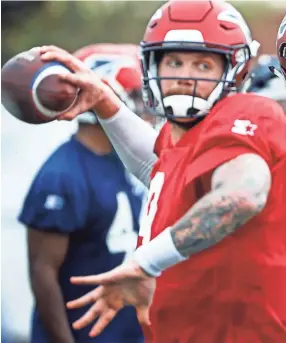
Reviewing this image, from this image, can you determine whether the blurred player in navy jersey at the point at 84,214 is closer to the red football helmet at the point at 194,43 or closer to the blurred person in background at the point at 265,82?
the blurred person in background at the point at 265,82

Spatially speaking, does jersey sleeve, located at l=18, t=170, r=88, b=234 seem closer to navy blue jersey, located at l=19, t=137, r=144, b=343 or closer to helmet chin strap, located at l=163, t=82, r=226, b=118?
navy blue jersey, located at l=19, t=137, r=144, b=343

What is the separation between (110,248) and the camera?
3.14m

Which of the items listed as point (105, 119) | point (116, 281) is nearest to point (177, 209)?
point (116, 281)

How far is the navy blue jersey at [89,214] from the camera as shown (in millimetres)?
3111

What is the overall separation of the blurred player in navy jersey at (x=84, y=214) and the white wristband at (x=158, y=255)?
3.61 ft

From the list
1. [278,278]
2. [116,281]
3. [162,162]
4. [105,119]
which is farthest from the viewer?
[105,119]

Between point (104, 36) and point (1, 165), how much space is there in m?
0.50

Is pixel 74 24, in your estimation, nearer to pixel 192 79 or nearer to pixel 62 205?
pixel 62 205

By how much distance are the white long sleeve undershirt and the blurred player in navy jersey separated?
1.73 ft

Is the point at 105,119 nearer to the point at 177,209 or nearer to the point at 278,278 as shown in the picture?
the point at 177,209

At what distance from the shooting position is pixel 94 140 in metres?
3.20

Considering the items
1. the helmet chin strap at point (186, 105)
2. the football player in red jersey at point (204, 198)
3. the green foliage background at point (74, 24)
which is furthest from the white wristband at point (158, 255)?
the green foliage background at point (74, 24)

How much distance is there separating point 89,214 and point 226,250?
1025 millimetres

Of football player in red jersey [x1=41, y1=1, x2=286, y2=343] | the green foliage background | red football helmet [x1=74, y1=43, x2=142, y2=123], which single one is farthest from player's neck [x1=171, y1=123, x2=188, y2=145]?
the green foliage background
